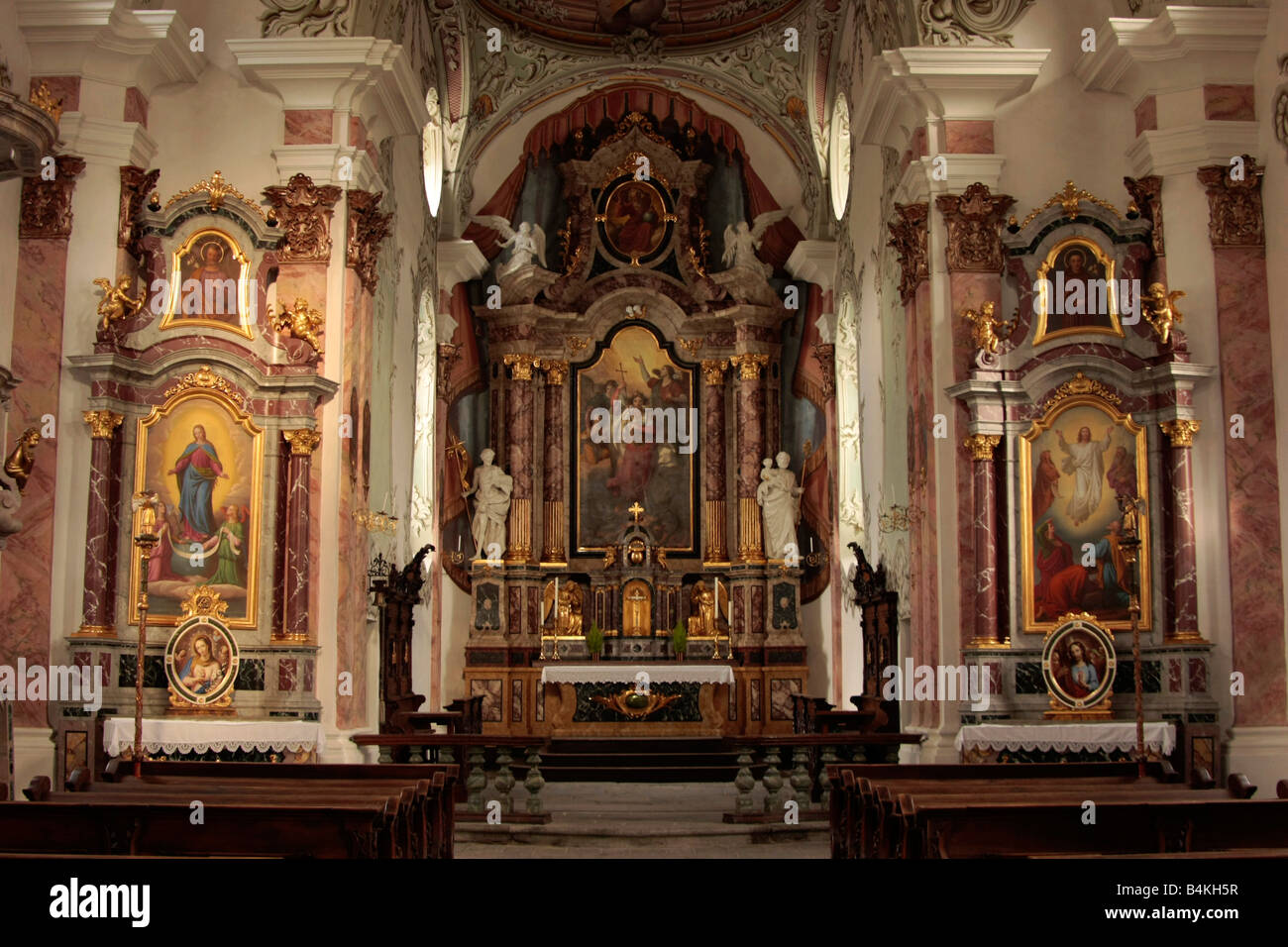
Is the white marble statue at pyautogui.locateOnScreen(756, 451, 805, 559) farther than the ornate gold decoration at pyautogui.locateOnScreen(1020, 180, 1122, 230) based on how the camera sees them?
Yes

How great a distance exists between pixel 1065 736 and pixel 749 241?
11.8m

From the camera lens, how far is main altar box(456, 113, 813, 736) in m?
22.1

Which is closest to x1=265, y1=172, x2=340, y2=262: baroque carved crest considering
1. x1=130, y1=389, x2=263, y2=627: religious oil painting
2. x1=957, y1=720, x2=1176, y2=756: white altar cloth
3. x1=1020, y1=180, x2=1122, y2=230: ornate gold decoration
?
x1=130, y1=389, x2=263, y2=627: religious oil painting

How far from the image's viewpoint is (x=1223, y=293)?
46.1 feet

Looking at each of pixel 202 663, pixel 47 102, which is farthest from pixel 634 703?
pixel 47 102

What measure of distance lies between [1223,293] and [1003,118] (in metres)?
2.90

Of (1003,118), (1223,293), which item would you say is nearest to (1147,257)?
(1223,293)

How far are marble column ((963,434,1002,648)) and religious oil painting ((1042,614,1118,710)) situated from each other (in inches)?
25.0

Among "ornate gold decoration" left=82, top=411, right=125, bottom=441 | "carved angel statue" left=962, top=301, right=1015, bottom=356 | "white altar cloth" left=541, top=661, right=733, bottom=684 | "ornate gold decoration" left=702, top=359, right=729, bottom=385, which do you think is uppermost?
"ornate gold decoration" left=702, top=359, right=729, bottom=385

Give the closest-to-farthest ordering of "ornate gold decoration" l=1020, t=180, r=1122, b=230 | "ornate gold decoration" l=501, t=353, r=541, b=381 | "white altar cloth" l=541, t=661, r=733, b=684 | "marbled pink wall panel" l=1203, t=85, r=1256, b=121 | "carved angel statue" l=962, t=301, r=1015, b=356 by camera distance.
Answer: "carved angel statue" l=962, t=301, r=1015, b=356 → "marbled pink wall panel" l=1203, t=85, r=1256, b=121 → "ornate gold decoration" l=1020, t=180, r=1122, b=230 → "white altar cloth" l=541, t=661, r=733, b=684 → "ornate gold decoration" l=501, t=353, r=541, b=381

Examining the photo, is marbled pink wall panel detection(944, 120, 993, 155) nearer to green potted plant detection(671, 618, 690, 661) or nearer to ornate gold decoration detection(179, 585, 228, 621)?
ornate gold decoration detection(179, 585, 228, 621)

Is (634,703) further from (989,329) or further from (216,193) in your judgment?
(216,193)

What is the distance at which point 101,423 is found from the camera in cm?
1368
